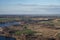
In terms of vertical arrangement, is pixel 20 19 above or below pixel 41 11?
below

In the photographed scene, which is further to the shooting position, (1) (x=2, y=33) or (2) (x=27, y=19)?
(2) (x=27, y=19)

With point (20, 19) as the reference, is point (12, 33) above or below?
below

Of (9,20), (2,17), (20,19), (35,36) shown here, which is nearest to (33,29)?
(35,36)

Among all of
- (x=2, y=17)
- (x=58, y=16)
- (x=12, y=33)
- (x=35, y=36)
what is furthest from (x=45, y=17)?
(x=2, y=17)

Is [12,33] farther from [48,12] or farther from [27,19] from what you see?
[48,12]

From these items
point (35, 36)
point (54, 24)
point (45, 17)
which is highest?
point (45, 17)

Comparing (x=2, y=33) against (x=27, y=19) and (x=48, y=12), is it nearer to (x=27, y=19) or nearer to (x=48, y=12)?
(x=27, y=19)

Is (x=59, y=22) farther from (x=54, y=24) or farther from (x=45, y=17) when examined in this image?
(x=45, y=17)
